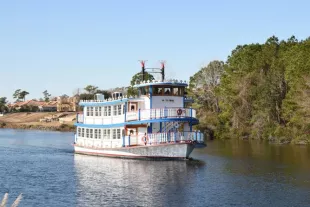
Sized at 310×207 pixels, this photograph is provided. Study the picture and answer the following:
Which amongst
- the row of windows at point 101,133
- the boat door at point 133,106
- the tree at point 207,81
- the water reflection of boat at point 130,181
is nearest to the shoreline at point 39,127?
the tree at point 207,81

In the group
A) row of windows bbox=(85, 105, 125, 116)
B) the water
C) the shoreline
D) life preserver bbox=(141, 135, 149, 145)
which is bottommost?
the water

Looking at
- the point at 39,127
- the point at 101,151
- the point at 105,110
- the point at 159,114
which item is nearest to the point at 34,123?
the point at 39,127

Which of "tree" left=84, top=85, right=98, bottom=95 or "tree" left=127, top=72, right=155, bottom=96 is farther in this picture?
"tree" left=84, top=85, right=98, bottom=95

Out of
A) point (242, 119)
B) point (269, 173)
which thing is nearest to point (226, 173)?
point (269, 173)

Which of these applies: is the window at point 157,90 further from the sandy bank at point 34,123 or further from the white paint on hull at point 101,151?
the sandy bank at point 34,123

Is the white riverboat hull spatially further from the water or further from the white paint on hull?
the water

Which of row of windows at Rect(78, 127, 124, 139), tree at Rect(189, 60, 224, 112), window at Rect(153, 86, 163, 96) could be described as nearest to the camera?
window at Rect(153, 86, 163, 96)

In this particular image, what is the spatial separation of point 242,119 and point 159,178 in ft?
151

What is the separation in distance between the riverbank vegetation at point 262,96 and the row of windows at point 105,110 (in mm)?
25874

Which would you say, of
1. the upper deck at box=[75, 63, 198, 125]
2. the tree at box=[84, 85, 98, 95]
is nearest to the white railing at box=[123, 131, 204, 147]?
the upper deck at box=[75, 63, 198, 125]

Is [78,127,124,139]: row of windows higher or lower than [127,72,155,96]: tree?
lower

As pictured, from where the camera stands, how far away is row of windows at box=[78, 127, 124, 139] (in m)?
49.6

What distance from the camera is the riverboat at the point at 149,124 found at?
148ft

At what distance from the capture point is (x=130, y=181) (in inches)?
1405
